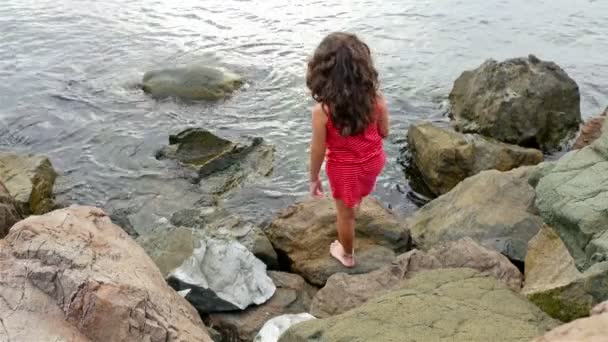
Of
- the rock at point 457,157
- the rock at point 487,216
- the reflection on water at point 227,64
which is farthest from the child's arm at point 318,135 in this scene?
the rock at point 457,157

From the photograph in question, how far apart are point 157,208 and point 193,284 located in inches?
102

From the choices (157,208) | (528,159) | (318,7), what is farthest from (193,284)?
(318,7)

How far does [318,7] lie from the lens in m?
14.3

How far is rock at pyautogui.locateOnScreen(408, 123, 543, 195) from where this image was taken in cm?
746

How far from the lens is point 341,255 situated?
5.79 m

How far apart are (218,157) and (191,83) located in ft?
8.74

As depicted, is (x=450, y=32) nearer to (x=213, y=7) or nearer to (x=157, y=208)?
(x=213, y=7)

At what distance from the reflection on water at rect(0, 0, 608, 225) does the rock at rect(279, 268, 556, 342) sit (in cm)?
377

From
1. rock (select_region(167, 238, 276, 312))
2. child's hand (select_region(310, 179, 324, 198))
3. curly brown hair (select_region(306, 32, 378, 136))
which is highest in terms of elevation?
curly brown hair (select_region(306, 32, 378, 136))

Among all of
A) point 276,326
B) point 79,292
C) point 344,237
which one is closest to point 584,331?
point 79,292

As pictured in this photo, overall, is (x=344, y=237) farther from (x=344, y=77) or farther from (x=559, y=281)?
(x=559, y=281)

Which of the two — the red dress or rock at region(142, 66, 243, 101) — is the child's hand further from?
rock at region(142, 66, 243, 101)

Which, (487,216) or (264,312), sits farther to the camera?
(487,216)

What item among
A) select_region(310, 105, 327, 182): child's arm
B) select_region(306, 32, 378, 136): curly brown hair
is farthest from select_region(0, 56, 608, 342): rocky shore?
select_region(306, 32, 378, 136): curly brown hair
